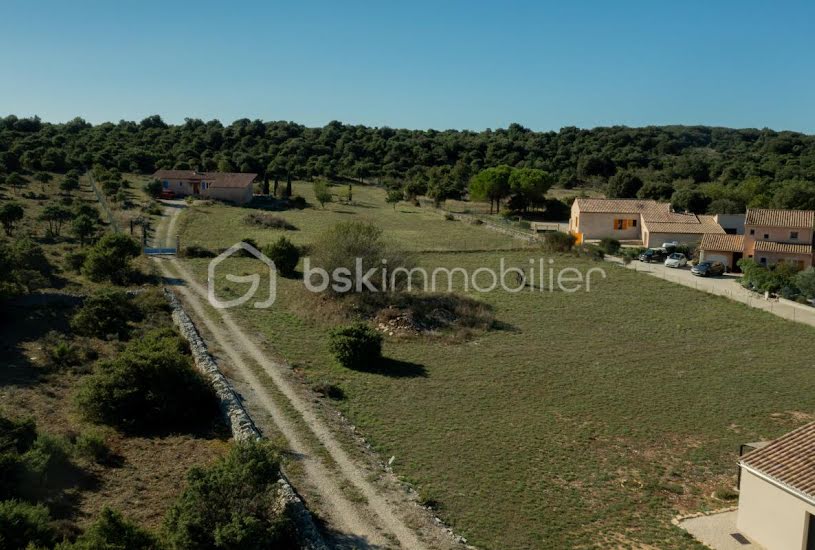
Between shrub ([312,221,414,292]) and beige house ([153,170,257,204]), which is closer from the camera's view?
shrub ([312,221,414,292])

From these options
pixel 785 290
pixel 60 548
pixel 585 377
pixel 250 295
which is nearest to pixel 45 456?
pixel 60 548

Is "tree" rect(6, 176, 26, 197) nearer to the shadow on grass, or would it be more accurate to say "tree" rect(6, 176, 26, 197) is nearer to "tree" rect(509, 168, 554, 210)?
the shadow on grass

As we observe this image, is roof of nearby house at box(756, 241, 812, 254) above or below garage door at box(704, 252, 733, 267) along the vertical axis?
above

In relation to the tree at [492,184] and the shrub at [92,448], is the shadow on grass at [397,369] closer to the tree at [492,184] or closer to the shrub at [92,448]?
the shrub at [92,448]

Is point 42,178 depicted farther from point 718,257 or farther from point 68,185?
point 718,257

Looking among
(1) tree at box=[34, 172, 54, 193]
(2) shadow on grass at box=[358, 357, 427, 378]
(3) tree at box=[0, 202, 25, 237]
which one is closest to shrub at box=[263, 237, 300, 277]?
(2) shadow on grass at box=[358, 357, 427, 378]

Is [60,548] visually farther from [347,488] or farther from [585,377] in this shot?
[585,377]

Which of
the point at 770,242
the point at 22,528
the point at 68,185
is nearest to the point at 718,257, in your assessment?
the point at 770,242
